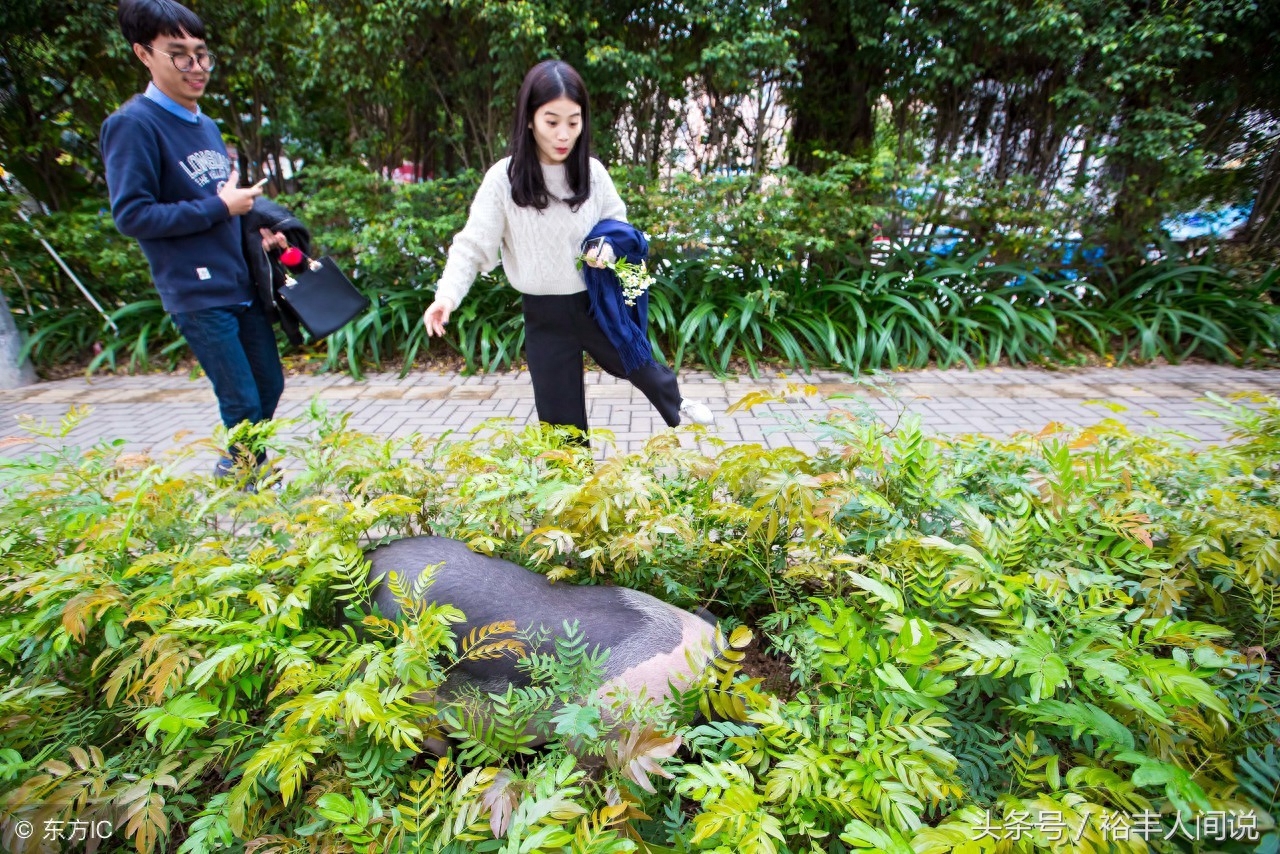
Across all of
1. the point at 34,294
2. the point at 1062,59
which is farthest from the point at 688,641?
the point at 34,294

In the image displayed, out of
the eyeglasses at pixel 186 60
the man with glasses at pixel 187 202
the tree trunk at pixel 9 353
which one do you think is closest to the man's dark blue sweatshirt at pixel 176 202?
the man with glasses at pixel 187 202

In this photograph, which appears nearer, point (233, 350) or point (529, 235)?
point (529, 235)

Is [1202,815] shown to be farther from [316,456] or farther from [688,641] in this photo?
[316,456]

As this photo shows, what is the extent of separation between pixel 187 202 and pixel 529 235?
148 centimetres

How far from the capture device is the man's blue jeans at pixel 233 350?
9.40ft

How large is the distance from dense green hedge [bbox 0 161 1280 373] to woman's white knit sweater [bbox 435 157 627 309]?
2.73 metres

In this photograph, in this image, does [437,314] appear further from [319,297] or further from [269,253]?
[269,253]

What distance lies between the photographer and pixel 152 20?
2.45 meters

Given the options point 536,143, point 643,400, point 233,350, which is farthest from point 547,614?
point 643,400

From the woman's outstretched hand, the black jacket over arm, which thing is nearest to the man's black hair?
the black jacket over arm

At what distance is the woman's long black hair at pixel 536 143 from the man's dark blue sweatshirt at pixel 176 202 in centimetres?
135

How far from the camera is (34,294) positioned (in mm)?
6117

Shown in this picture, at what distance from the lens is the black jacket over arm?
9.89ft

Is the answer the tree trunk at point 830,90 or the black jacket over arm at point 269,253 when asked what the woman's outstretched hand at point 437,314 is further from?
the tree trunk at point 830,90
